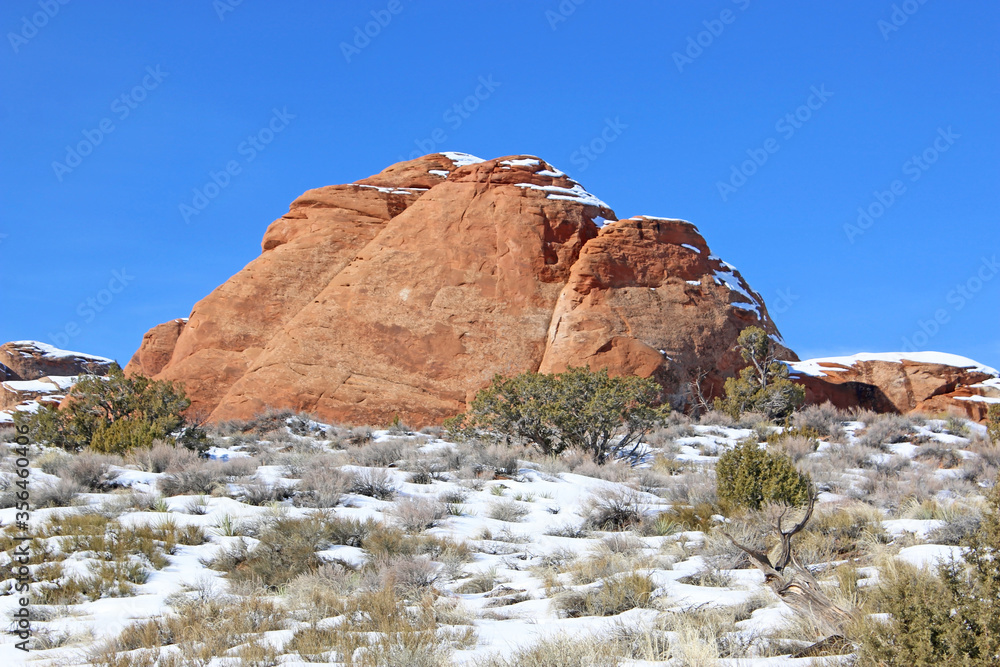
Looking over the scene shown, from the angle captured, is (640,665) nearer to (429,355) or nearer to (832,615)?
(832,615)

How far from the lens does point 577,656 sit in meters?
4.44

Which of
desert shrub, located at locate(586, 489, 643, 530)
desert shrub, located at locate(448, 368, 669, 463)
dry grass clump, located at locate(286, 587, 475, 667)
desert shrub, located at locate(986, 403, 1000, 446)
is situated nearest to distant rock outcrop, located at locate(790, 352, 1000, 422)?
desert shrub, located at locate(986, 403, 1000, 446)

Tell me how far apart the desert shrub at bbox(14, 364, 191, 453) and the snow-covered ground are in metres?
1.38

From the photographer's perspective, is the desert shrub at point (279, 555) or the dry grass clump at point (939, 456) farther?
the dry grass clump at point (939, 456)

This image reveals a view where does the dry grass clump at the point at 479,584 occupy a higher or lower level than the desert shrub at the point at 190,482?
lower

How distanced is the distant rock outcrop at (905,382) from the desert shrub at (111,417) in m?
24.7

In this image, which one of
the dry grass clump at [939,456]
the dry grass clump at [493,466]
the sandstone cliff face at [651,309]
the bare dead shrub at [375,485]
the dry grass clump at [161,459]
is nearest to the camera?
the bare dead shrub at [375,485]

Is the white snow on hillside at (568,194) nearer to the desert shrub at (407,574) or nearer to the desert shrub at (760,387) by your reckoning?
the desert shrub at (760,387)

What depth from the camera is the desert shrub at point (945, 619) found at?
3619 millimetres

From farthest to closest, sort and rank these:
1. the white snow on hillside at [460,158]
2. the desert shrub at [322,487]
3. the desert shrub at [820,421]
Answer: the white snow on hillside at [460,158], the desert shrub at [820,421], the desert shrub at [322,487]

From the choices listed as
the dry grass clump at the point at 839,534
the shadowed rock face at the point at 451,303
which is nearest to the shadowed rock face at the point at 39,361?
the shadowed rock face at the point at 451,303

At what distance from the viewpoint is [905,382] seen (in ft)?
109

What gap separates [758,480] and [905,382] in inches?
1131

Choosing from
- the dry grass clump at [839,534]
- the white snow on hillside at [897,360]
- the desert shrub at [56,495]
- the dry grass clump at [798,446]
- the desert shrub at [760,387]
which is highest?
the white snow on hillside at [897,360]
